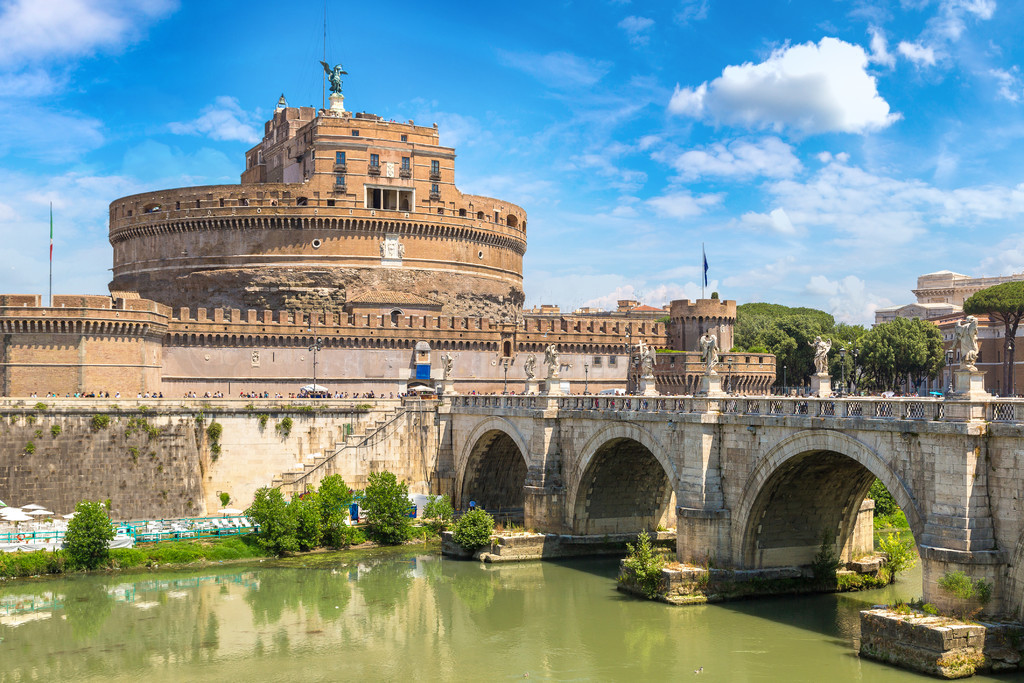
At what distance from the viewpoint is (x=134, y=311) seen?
4809 centimetres

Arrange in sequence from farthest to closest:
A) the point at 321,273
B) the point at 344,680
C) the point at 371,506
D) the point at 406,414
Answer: the point at 321,273 → the point at 406,414 → the point at 371,506 → the point at 344,680

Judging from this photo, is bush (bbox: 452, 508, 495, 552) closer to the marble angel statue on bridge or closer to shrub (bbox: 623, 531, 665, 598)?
shrub (bbox: 623, 531, 665, 598)

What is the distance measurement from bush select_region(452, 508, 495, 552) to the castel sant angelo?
44.9 feet

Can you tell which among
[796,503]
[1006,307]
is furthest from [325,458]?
[1006,307]

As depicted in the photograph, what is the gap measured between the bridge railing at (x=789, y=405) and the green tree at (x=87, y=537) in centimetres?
1526

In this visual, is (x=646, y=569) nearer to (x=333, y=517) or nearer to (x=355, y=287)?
(x=333, y=517)

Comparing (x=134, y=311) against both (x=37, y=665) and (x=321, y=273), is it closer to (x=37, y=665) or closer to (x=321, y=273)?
(x=321, y=273)

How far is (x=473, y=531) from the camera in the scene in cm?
3684

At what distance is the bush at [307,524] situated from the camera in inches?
1490

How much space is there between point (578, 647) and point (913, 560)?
37.9 feet

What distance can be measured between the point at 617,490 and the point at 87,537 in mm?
17778

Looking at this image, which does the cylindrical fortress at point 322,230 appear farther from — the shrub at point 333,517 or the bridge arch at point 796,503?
the bridge arch at point 796,503

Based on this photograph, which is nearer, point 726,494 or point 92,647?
point 92,647

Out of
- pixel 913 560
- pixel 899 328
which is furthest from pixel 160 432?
pixel 899 328
